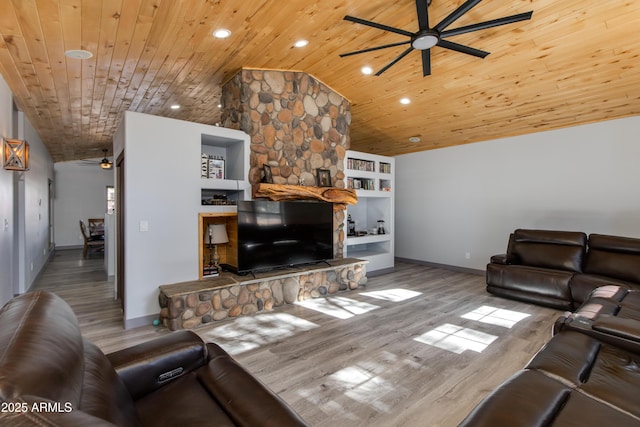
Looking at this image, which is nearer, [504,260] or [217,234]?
[217,234]

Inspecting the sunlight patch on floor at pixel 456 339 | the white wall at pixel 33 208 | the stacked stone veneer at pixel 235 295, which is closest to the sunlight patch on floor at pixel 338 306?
the stacked stone veneer at pixel 235 295

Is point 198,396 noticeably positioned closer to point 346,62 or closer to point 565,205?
point 346,62

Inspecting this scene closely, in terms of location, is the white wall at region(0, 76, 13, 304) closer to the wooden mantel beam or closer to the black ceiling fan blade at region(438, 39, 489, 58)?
the wooden mantel beam

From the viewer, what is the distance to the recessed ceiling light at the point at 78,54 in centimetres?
316

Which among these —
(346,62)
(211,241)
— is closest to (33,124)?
(211,241)

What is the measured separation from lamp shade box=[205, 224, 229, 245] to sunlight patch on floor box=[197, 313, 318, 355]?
A: 3.37 ft

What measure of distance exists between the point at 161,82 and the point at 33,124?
10.4 feet

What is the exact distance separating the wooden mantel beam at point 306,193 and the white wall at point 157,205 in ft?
2.92

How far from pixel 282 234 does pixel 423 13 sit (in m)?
3.02

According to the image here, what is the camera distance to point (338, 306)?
14.3ft

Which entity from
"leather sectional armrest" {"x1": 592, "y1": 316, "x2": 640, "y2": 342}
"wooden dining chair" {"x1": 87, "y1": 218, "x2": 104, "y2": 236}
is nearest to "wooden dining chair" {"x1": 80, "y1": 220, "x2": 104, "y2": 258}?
"wooden dining chair" {"x1": 87, "y1": 218, "x2": 104, "y2": 236}

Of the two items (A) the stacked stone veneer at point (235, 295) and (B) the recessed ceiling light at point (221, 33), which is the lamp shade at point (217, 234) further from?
(B) the recessed ceiling light at point (221, 33)

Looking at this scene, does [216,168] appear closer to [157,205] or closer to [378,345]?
[157,205]

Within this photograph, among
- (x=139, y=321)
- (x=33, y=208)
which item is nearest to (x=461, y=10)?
(x=139, y=321)
